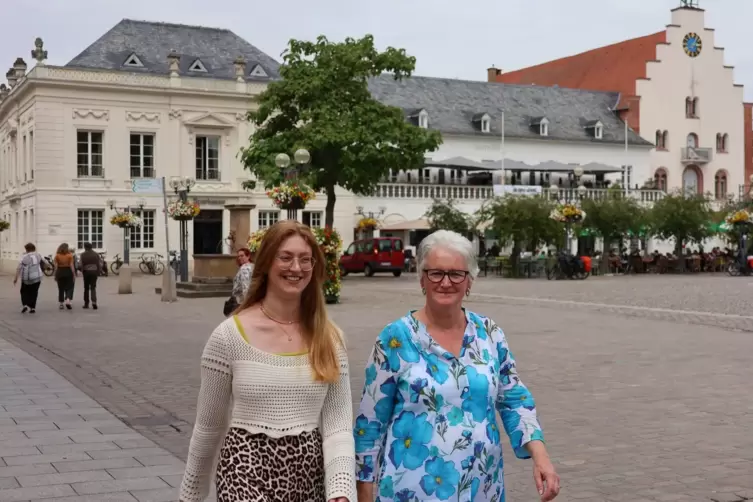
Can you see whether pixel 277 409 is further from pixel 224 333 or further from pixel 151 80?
pixel 151 80

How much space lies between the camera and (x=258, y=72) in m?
54.1

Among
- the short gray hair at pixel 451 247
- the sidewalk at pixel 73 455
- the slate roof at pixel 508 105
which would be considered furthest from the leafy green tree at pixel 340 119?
the short gray hair at pixel 451 247

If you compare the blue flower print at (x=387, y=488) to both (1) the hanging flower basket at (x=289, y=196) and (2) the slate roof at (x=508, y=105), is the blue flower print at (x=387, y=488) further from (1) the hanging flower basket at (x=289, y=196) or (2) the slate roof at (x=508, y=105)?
(2) the slate roof at (x=508, y=105)

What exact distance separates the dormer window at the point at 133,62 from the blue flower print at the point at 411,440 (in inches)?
1982

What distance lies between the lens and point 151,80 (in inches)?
1960

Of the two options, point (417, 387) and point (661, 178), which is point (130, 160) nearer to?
point (661, 178)

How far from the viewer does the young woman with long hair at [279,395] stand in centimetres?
337

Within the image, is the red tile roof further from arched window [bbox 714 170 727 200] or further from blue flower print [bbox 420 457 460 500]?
blue flower print [bbox 420 457 460 500]

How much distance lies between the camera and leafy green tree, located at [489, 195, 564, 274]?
137ft

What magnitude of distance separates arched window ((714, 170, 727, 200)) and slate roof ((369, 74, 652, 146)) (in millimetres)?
7562

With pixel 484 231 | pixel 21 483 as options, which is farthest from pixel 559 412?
pixel 484 231

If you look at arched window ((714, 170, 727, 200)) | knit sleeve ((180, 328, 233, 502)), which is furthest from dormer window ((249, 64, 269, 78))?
knit sleeve ((180, 328, 233, 502))

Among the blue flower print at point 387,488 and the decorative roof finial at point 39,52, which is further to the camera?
the decorative roof finial at point 39,52

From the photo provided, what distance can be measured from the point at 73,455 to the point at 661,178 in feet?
206
